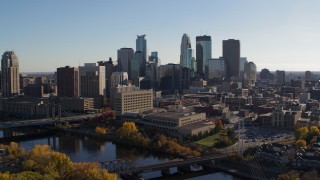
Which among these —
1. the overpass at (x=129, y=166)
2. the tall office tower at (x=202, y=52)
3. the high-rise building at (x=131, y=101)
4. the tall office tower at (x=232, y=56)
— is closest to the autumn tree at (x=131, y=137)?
the overpass at (x=129, y=166)

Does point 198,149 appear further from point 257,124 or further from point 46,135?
point 46,135

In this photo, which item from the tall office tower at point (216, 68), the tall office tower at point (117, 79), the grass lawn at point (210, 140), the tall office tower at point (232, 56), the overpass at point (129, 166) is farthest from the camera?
the tall office tower at point (216, 68)

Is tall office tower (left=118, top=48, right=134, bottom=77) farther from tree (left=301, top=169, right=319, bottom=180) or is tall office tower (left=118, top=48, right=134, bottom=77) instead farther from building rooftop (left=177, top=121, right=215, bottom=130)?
tree (left=301, top=169, right=319, bottom=180)

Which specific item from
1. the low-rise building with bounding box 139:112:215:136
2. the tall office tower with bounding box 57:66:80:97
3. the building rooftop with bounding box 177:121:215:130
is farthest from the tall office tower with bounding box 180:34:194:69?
the building rooftop with bounding box 177:121:215:130

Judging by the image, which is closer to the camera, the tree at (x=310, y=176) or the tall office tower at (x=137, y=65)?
the tree at (x=310, y=176)

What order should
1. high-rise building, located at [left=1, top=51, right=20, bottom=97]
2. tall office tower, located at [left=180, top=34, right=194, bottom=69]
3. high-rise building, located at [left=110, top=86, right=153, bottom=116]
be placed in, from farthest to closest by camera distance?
tall office tower, located at [left=180, top=34, right=194, bottom=69]
high-rise building, located at [left=1, top=51, right=20, bottom=97]
high-rise building, located at [left=110, top=86, right=153, bottom=116]

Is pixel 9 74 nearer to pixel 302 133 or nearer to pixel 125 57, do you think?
pixel 125 57

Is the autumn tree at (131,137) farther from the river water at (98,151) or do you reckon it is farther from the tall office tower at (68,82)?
the tall office tower at (68,82)

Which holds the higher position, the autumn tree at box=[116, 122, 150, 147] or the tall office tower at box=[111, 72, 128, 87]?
the tall office tower at box=[111, 72, 128, 87]

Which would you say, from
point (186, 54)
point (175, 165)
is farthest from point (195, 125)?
point (186, 54)
